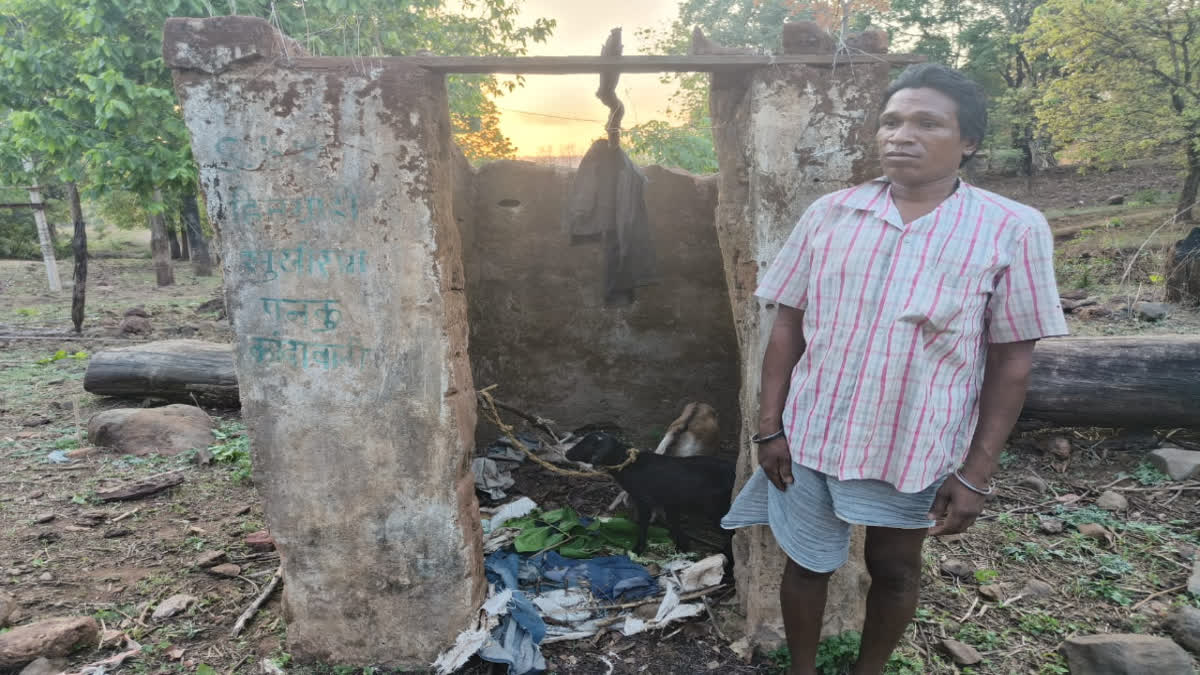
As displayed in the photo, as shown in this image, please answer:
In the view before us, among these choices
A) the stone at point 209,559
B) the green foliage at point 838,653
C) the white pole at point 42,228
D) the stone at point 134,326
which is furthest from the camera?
the white pole at point 42,228

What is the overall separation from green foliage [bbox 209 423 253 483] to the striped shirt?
3.76 meters

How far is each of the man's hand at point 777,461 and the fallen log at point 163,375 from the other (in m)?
4.91

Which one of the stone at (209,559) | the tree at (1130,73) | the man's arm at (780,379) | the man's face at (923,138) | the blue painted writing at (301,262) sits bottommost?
the stone at (209,559)

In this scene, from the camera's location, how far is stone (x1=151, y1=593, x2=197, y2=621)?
118 inches

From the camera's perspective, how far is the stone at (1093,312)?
6.67m

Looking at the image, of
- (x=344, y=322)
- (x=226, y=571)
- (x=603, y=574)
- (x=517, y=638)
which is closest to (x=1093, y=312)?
(x=603, y=574)

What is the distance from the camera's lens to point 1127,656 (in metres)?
2.49

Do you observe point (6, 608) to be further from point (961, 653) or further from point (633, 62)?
A: point (961, 653)

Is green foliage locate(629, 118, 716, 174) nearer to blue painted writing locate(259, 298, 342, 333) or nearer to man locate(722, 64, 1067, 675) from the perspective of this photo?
blue painted writing locate(259, 298, 342, 333)

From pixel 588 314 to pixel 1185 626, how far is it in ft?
11.3

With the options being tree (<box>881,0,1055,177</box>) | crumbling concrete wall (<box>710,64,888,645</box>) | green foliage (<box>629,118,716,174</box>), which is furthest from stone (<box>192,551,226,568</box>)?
tree (<box>881,0,1055,177</box>)

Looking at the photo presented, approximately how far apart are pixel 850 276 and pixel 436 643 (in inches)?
83.1

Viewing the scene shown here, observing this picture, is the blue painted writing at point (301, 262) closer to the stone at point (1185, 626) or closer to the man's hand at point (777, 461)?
the man's hand at point (777, 461)

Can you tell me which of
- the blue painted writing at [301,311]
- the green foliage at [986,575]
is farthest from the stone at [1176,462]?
the blue painted writing at [301,311]
